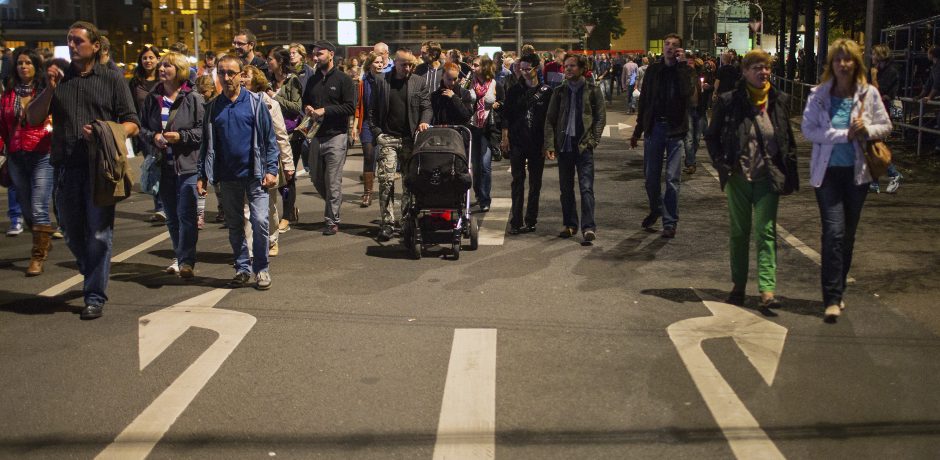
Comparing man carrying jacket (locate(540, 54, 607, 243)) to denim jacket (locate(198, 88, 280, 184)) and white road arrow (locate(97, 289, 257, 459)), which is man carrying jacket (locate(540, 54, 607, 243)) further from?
white road arrow (locate(97, 289, 257, 459))

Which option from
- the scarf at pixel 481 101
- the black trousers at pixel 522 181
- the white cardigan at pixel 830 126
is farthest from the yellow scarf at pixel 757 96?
the scarf at pixel 481 101

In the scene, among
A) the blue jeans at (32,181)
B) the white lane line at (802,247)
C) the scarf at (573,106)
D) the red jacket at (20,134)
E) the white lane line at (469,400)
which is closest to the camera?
the white lane line at (469,400)

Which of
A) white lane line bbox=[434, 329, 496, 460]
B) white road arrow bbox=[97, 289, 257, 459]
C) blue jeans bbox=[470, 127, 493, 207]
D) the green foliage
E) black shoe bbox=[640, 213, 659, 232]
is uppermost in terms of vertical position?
the green foliage

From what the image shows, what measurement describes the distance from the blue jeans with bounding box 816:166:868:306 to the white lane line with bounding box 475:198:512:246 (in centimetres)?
396

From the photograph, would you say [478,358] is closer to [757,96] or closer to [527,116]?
[757,96]

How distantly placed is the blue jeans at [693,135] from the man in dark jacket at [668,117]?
6.24 meters

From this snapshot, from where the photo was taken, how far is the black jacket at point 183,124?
31.1ft

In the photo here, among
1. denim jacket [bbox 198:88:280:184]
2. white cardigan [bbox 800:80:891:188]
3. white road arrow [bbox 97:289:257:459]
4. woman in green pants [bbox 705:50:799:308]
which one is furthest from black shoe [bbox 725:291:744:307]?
denim jacket [bbox 198:88:280:184]

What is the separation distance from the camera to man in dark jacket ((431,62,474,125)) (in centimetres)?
1189

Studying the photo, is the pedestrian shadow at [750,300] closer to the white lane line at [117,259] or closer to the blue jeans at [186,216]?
the blue jeans at [186,216]

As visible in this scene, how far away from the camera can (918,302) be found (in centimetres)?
827

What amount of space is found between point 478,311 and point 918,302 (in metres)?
3.27

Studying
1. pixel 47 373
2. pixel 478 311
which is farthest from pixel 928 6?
pixel 47 373

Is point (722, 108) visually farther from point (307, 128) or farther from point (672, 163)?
point (307, 128)
